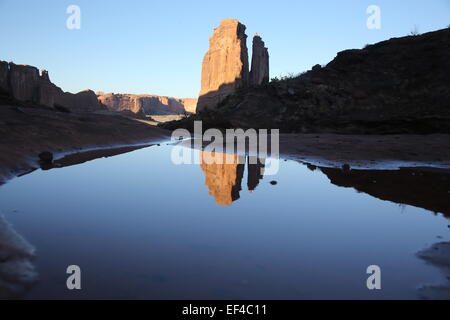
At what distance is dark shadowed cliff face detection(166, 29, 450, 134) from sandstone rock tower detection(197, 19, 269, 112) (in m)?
30.0

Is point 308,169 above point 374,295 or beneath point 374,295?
above

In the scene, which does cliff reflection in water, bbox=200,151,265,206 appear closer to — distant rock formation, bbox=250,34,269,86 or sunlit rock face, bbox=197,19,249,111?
sunlit rock face, bbox=197,19,249,111

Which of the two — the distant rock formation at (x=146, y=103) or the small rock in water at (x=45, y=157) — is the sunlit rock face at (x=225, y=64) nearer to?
the small rock in water at (x=45, y=157)

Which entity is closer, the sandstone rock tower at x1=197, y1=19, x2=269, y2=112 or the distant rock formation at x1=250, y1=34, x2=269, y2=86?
the sandstone rock tower at x1=197, y1=19, x2=269, y2=112

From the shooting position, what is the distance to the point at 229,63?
5872 cm

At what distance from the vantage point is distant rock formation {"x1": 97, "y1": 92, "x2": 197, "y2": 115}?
472ft

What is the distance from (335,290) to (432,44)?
2562cm

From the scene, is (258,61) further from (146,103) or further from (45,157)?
(146,103)

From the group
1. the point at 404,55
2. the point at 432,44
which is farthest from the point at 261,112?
the point at 432,44

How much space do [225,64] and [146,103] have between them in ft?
360

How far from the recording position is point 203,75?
6675 centimetres

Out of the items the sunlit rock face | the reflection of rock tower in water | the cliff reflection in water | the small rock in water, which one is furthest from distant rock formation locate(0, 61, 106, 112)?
the reflection of rock tower in water
